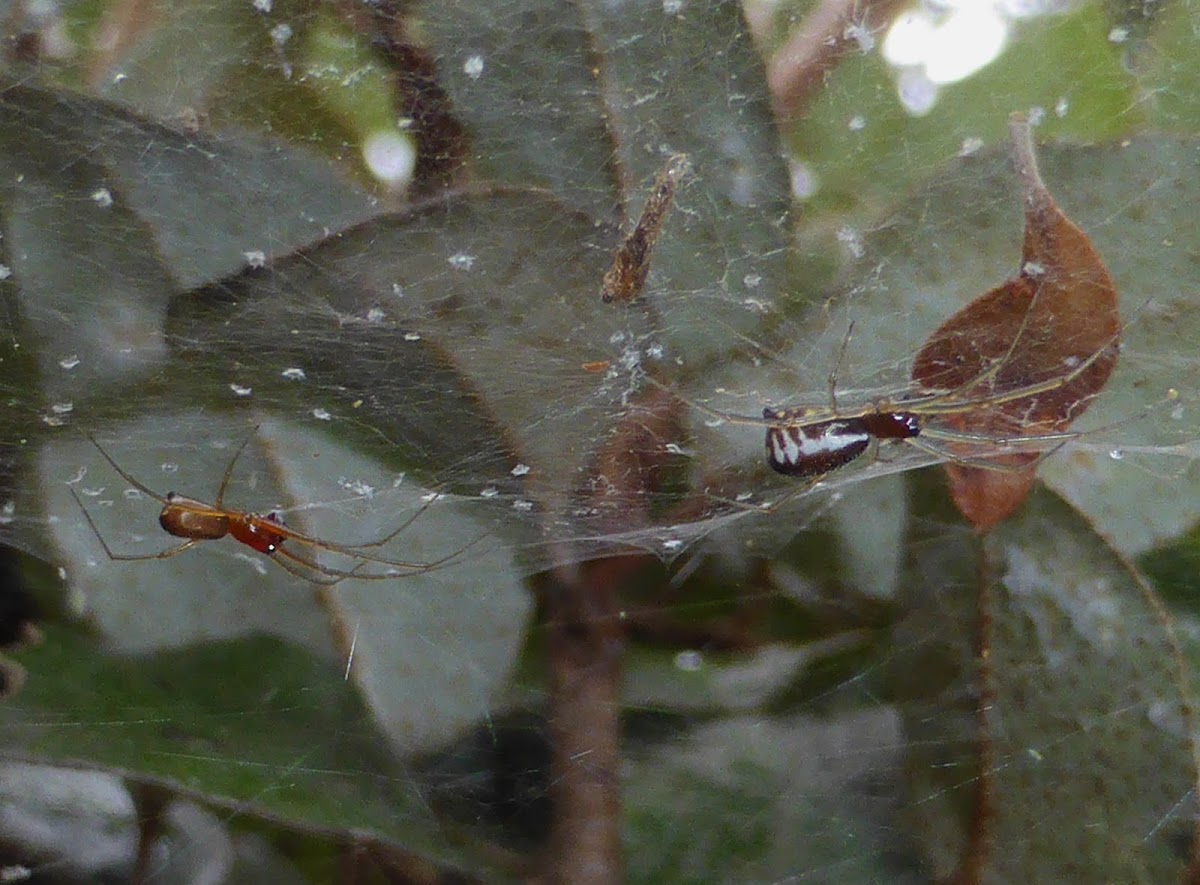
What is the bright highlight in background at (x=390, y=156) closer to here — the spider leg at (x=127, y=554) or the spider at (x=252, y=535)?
the spider at (x=252, y=535)

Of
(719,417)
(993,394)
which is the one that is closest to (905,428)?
(993,394)

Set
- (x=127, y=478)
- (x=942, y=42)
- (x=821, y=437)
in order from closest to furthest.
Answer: (x=942, y=42) < (x=821, y=437) < (x=127, y=478)

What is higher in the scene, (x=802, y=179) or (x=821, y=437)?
(x=802, y=179)

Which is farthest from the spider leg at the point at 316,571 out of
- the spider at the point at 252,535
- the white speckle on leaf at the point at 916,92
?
the white speckle on leaf at the point at 916,92

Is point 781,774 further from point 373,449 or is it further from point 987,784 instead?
point 373,449

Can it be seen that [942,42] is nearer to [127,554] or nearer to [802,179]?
[802,179]

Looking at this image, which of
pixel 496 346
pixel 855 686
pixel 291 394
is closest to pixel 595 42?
pixel 496 346
